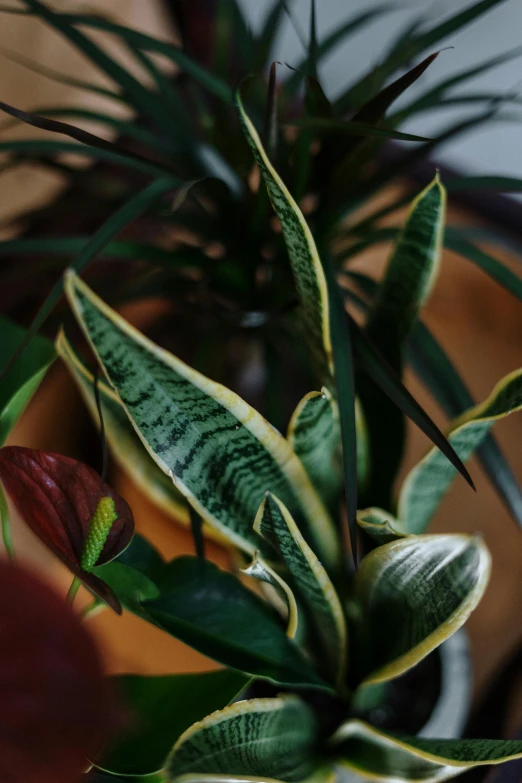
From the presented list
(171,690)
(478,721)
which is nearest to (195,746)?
(171,690)

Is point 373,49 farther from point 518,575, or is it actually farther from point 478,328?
point 518,575

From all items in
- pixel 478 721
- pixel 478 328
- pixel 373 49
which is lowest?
pixel 478 721

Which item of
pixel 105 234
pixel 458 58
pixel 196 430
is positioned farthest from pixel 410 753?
pixel 458 58

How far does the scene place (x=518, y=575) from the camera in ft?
1.78

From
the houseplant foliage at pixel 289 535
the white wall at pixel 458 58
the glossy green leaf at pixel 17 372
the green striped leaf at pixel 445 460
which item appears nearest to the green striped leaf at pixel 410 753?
the houseplant foliage at pixel 289 535

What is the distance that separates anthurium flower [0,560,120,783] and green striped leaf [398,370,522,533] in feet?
0.64

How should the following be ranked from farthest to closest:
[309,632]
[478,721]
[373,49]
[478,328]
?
[373,49], [478,328], [478,721], [309,632]

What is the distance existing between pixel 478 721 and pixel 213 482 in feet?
1.04

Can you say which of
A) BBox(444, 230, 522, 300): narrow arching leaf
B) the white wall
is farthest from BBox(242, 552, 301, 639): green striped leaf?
the white wall

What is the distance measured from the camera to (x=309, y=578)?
0.29 meters

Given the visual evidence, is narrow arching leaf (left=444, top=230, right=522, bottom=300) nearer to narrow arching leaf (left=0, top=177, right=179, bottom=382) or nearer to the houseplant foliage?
the houseplant foliage

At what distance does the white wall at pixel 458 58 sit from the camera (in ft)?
2.35

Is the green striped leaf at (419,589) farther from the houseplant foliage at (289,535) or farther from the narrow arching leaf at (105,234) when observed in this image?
the narrow arching leaf at (105,234)

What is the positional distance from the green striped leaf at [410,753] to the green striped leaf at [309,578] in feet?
0.12
